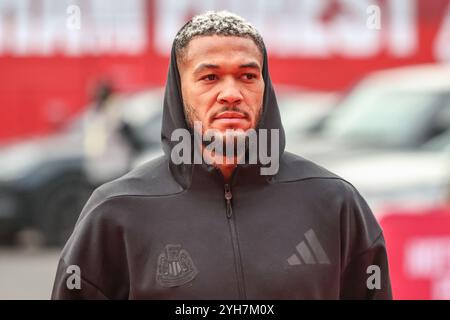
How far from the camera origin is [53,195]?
11.7 metres

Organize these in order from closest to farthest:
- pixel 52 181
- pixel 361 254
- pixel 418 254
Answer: pixel 361 254, pixel 418 254, pixel 52 181

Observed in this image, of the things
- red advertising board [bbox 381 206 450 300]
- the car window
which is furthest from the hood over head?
the car window

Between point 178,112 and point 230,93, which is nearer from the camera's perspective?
point 230,93

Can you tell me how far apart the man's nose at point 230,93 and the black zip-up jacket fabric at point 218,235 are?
127 millimetres

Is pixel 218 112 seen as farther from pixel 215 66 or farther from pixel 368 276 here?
pixel 368 276

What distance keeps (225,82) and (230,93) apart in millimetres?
49

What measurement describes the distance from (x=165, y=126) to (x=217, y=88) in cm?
21

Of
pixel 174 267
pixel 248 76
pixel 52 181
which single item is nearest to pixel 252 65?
pixel 248 76

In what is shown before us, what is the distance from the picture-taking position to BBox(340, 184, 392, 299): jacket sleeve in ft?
9.36

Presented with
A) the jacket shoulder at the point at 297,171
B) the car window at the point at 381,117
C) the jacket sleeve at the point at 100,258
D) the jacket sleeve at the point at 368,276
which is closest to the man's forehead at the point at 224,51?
the jacket shoulder at the point at 297,171

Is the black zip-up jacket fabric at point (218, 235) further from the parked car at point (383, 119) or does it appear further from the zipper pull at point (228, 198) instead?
the parked car at point (383, 119)

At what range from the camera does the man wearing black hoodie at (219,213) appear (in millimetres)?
2713

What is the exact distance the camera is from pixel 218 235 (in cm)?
275

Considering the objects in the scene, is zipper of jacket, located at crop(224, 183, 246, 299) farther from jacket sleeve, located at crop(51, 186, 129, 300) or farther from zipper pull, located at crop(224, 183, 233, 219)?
jacket sleeve, located at crop(51, 186, 129, 300)
